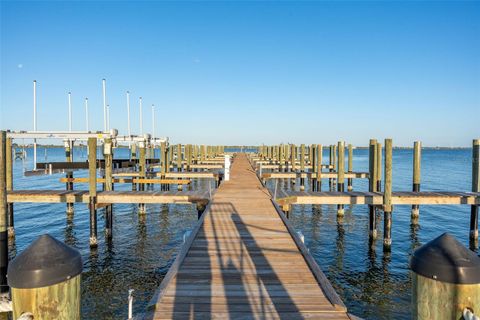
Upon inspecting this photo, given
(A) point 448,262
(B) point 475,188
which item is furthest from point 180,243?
(B) point 475,188

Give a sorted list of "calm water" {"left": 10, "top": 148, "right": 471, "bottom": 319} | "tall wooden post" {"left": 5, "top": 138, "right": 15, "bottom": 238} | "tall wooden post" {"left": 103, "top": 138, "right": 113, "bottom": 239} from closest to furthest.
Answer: "calm water" {"left": 10, "top": 148, "right": 471, "bottom": 319}, "tall wooden post" {"left": 103, "top": 138, "right": 113, "bottom": 239}, "tall wooden post" {"left": 5, "top": 138, "right": 15, "bottom": 238}

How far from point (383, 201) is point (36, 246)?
1224 cm

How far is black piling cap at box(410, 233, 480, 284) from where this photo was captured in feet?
8.09

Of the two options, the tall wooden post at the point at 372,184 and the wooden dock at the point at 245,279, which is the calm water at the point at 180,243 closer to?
the tall wooden post at the point at 372,184

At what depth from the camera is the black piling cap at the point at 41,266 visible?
2377 millimetres

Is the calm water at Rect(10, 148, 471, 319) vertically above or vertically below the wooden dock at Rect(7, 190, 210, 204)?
below

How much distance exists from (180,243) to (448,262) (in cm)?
1276

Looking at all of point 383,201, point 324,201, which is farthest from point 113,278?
point 383,201

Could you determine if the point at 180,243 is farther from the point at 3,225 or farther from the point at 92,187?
the point at 3,225

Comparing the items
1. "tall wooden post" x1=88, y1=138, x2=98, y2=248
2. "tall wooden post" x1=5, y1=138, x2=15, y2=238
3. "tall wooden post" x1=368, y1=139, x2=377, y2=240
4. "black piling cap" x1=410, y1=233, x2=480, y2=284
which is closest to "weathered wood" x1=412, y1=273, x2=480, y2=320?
"black piling cap" x1=410, y1=233, x2=480, y2=284

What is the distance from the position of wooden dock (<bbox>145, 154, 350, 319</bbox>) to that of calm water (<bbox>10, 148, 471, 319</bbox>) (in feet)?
10.4

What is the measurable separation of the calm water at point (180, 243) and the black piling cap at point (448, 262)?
21.3 feet

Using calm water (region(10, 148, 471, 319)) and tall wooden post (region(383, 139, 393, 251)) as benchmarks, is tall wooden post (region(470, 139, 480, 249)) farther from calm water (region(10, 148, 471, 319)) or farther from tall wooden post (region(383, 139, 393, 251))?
tall wooden post (region(383, 139, 393, 251))

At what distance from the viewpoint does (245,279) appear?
518 centimetres
